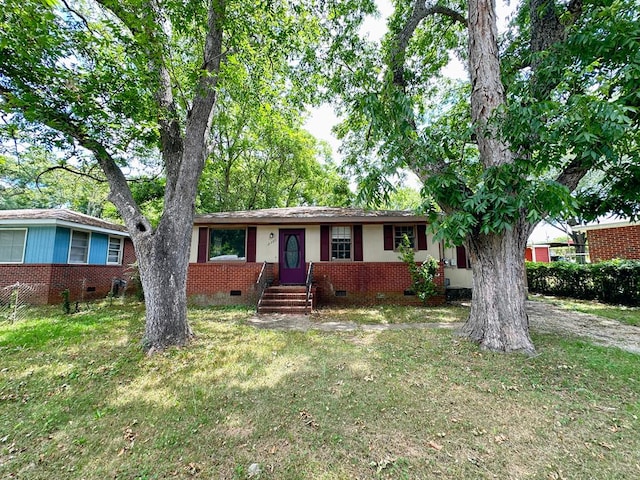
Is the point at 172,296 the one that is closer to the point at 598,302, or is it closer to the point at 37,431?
the point at 37,431

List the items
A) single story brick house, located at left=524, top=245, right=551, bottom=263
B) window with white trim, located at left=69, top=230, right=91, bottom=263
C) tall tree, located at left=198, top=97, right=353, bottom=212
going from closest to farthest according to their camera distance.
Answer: window with white trim, located at left=69, top=230, right=91, bottom=263, tall tree, located at left=198, top=97, right=353, bottom=212, single story brick house, located at left=524, top=245, right=551, bottom=263

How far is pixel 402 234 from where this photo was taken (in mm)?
9836

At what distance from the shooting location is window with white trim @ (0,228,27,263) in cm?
962

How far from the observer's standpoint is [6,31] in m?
4.48

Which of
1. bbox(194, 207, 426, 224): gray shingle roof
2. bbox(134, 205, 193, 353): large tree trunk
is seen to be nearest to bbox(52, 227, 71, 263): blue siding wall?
bbox(194, 207, 426, 224): gray shingle roof

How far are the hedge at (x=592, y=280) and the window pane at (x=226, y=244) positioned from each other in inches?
497

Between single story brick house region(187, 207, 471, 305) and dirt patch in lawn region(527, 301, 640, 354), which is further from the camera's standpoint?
single story brick house region(187, 207, 471, 305)

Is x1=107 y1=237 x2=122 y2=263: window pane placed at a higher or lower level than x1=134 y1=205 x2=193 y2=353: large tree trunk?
higher

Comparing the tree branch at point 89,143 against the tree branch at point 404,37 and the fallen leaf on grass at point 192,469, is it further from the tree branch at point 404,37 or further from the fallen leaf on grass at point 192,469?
the tree branch at point 404,37

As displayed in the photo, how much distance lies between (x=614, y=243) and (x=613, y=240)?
0.45 feet

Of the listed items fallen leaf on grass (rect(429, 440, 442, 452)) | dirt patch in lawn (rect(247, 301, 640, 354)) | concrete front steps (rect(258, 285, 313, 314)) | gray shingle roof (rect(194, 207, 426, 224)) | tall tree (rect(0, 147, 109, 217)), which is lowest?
fallen leaf on grass (rect(429, 440, 442, 452))

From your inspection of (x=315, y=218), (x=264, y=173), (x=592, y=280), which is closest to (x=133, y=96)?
(x=315, y=218)

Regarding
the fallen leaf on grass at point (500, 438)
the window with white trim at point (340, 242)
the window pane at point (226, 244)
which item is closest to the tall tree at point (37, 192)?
the window pane at point (226, 244)

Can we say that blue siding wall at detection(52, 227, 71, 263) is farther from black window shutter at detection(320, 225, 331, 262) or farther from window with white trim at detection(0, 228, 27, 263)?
black window shutter at detection(320, 225, 331, 262)
